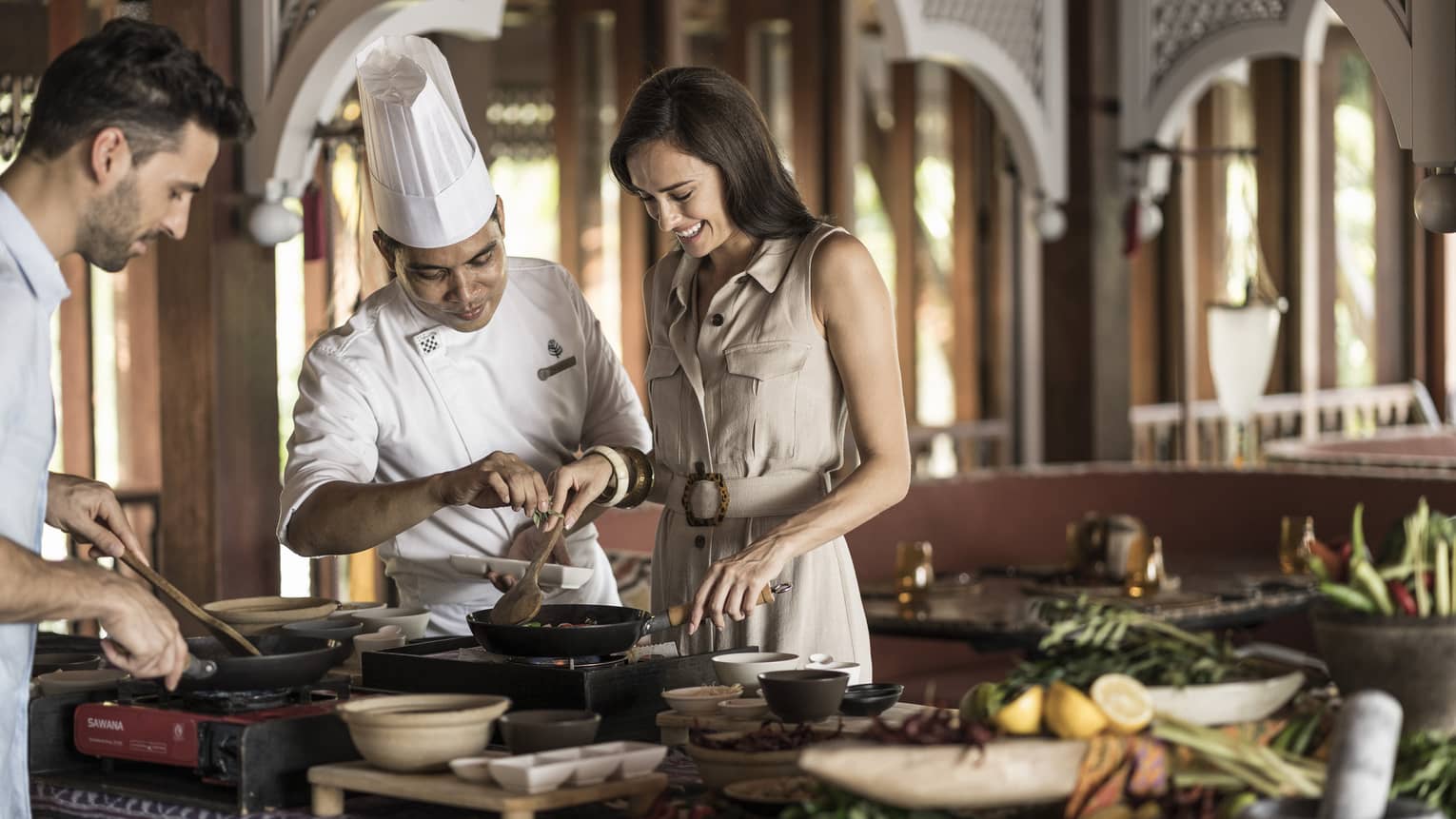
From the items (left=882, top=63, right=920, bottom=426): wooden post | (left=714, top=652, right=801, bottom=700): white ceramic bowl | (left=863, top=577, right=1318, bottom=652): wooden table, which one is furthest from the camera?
(left=882, top=63, right=920, bottom=426): wooden post

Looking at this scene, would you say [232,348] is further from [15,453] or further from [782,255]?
[15,453]

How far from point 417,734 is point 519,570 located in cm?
66

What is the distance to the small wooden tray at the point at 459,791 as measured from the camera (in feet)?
6.01

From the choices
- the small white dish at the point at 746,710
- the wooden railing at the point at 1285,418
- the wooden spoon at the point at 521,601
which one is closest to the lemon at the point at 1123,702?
the small white dish at the point at 746,710

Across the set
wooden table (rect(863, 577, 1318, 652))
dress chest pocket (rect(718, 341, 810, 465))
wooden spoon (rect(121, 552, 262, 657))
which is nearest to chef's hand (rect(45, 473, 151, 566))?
wooden spoon (rect(121, 552, 262, 657))

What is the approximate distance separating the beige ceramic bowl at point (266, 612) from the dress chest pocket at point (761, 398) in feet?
2.19

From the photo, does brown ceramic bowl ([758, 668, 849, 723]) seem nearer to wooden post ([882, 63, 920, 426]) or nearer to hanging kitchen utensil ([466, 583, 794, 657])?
hanging kitchen utensil ([466, 583, 794, 657])

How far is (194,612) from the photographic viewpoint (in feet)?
7.20

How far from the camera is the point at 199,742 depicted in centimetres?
206

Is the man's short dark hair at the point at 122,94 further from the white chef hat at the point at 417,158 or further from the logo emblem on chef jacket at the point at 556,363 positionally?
the logo emblem on chef jacket at the point at 556,363

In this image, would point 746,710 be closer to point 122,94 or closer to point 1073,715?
point 1073,715

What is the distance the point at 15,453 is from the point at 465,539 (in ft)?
3.35

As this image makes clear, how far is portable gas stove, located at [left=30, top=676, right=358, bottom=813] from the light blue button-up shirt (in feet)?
0.56

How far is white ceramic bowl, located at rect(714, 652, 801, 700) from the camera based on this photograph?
2283 mm
